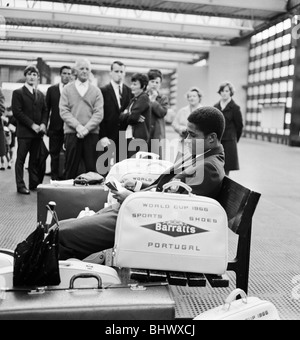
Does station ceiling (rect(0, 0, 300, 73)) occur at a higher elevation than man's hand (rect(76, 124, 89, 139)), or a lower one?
higher

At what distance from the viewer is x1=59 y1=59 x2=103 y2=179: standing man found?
5238 millimetres

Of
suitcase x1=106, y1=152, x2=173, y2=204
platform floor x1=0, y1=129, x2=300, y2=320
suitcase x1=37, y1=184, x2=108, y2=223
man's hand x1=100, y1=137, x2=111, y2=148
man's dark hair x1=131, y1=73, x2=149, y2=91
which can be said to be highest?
man's dark hair x1=131, y1=73, x2=149, y2=91

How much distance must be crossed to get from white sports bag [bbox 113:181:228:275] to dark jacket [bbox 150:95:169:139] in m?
3.96

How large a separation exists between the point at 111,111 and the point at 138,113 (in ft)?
2.08

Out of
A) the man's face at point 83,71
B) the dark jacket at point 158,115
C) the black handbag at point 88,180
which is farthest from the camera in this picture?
the dark jacket at point 158,115

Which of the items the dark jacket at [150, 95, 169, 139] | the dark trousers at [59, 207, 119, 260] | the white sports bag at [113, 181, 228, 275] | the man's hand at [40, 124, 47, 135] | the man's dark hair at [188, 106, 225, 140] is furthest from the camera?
the dark jacket at [150, 95, 169, 139]

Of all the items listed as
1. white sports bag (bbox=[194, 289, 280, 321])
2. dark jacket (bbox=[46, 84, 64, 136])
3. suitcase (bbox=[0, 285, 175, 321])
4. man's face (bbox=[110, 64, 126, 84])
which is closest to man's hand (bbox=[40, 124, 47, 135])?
dark jacket (bbox=[46, 84, 64, 136])

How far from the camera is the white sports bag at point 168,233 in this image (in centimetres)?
196

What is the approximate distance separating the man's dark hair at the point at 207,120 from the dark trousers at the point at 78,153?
297 centimetres

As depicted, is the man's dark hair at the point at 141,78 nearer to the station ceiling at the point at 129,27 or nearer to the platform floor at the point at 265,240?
the platform floor at the point at 265,240

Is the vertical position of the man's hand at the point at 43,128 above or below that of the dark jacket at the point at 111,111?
below

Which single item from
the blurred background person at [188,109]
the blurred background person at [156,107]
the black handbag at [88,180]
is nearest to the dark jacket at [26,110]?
the blurred background person at [156,107]

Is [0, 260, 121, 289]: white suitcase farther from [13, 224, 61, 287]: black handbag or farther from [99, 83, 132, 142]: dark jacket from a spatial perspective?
[99, 83, 132, 142]: dark jacket
